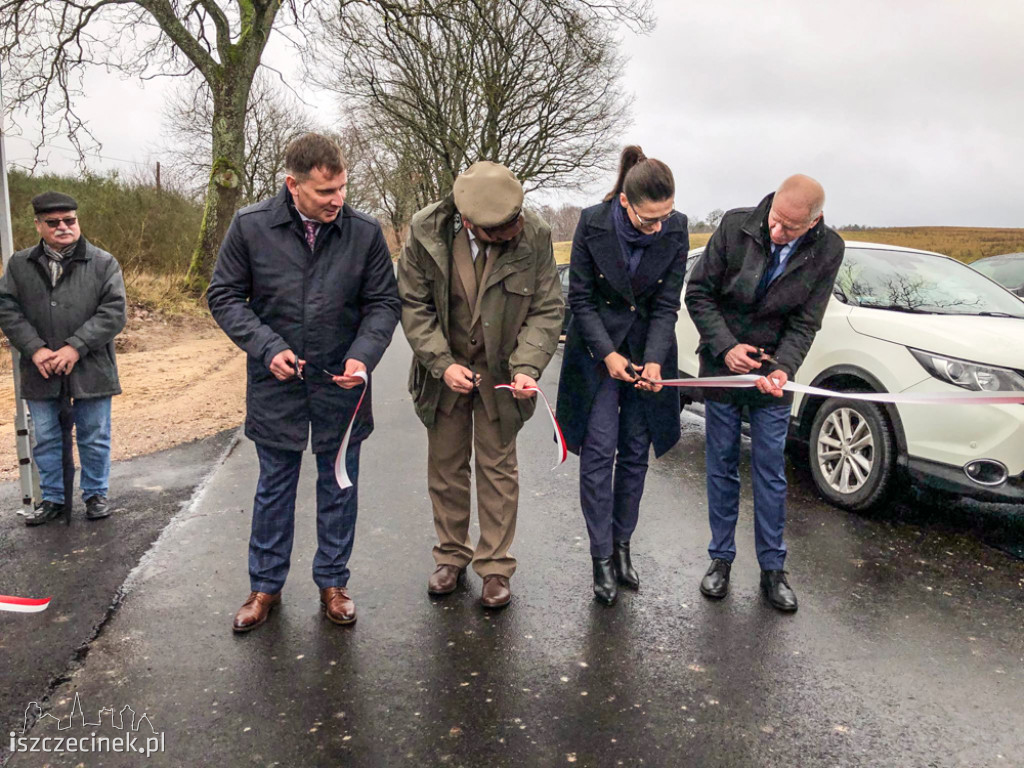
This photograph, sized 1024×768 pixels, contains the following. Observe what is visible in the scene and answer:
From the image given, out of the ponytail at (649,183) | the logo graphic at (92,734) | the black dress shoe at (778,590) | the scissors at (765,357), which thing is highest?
the ponytail at (649,183)

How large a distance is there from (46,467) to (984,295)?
6.30 m

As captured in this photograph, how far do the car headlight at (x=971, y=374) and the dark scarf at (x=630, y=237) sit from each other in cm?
204

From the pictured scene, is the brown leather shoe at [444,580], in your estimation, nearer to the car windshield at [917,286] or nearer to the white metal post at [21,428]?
the white metal post at [21,428]

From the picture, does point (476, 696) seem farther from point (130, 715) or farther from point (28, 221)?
point (28, 221)

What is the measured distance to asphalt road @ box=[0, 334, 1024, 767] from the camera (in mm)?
2664

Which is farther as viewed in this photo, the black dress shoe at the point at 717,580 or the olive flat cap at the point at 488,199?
the black dress shoe at the point at 717,580

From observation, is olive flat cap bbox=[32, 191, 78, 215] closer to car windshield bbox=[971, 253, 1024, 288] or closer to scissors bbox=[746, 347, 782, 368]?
scissors bbox=[746, 347, 782, 368]

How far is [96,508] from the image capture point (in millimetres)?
4797

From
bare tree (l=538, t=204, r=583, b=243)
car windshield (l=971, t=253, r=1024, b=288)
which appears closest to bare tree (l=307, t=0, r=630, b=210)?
bare tree (l=538, t=204, r=583, b=243)

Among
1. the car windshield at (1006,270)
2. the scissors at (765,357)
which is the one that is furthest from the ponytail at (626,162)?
the car windshield at (1006,270)

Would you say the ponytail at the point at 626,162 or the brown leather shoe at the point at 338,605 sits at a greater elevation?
the ponytail at the point at 626,162

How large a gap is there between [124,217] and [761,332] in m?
17.2

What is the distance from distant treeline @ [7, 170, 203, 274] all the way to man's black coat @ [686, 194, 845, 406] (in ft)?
52.0

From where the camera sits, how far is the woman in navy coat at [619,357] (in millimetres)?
3727
